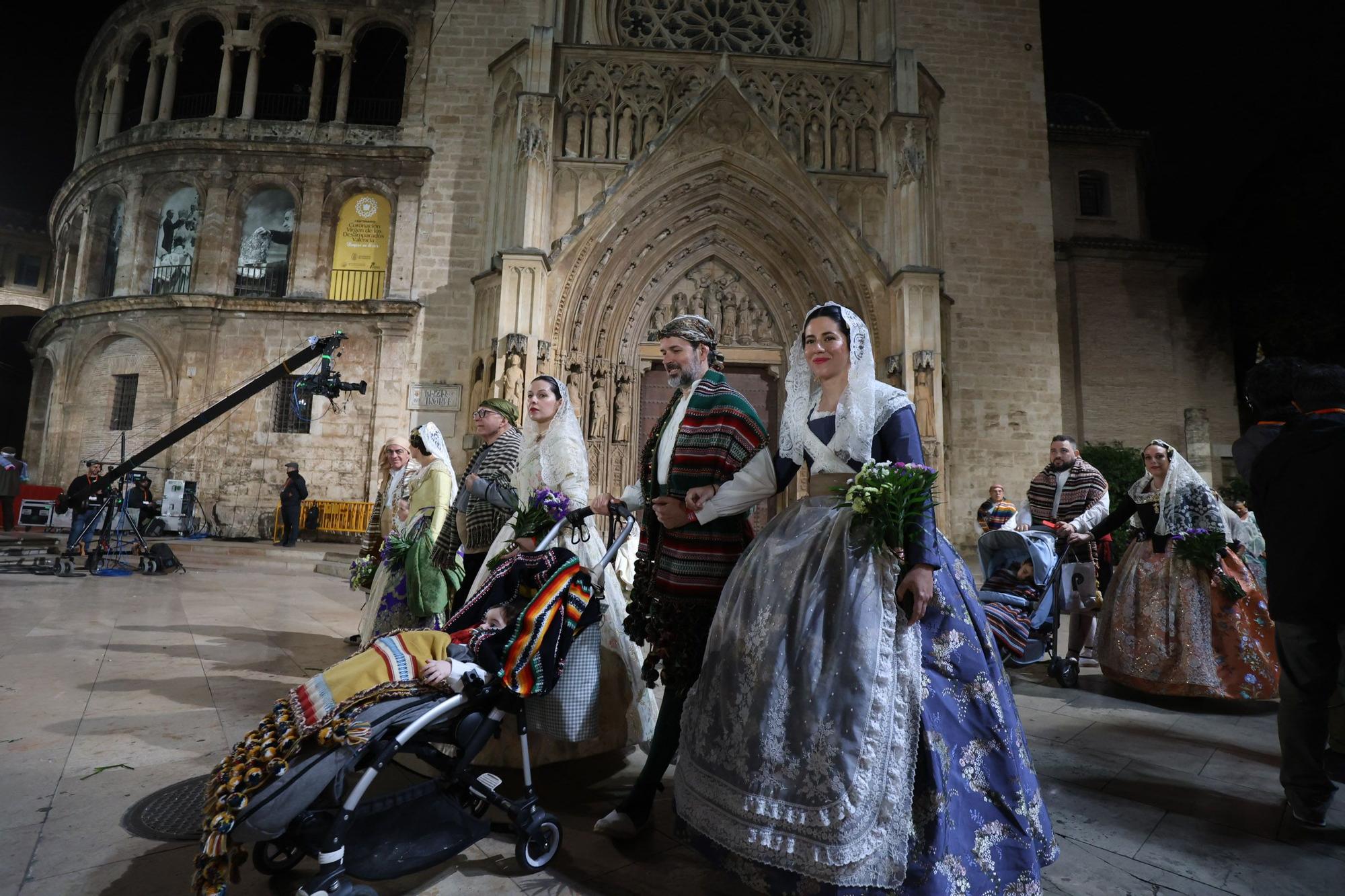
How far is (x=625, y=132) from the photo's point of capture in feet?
41.8

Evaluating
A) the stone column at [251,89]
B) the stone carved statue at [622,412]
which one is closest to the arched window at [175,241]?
the stone column at [251,89]

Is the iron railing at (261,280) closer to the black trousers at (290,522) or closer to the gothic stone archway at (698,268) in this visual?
the black trousers at (290,522)

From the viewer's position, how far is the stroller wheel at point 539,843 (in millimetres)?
2193

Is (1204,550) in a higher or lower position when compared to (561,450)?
lower

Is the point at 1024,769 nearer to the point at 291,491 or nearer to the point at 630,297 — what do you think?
the point at 630,297

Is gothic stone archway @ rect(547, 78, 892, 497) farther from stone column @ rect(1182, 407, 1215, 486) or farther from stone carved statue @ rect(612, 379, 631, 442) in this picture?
stone column @ rect(1182, 407, 1215, 486)

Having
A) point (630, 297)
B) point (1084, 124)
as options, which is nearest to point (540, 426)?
point (630, 297)

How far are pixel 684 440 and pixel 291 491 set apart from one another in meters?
12.4

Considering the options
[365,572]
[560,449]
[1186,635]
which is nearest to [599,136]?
[365,572]

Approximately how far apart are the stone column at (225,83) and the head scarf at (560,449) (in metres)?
17.0

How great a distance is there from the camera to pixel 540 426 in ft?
11.9

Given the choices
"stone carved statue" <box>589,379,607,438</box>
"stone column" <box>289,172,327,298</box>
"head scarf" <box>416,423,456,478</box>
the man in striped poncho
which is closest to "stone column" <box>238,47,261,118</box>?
"stone column" <box>289,172,327,298</box>

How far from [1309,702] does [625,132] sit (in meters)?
12.7

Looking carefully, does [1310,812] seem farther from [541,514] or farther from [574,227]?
[574,227]
